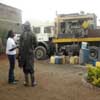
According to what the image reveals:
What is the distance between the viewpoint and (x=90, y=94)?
30.6 feet

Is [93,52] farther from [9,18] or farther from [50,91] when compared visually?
[9,18]

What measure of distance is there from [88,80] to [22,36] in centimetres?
253

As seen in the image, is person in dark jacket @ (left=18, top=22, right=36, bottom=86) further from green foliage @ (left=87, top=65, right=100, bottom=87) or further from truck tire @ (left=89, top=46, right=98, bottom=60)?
truck tire @ (left=89, top=46, right=98, bottom=60)

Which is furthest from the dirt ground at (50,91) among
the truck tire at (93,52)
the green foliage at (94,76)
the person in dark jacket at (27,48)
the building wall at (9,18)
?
the building wall at (9,18)

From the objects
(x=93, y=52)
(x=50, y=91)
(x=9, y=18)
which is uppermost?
(x=9, y=18)

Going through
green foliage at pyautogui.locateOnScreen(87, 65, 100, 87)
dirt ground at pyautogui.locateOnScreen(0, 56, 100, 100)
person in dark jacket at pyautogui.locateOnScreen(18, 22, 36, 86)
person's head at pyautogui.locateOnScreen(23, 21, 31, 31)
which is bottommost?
dirt ground at pyautogui.locateOnScreen(0, 56, 100, 100)

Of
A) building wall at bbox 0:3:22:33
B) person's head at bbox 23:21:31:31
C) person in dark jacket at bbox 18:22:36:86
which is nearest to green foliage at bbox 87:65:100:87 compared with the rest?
person in dark jacket at bbox 18:22:36:86

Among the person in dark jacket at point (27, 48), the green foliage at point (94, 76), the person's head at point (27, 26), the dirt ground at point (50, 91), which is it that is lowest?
the dirt ground at point (50, 91)

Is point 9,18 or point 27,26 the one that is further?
point 9,18

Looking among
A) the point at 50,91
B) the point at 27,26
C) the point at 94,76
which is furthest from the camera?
the point at 94,76

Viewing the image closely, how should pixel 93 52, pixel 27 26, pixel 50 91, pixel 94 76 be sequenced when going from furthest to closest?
pixel 93 52
pixel 94 76
pixel 27 26
pixel 50 91

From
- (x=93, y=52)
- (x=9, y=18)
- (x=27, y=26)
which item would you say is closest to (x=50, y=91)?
(x=27, y=26)

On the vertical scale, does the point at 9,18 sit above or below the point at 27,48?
above

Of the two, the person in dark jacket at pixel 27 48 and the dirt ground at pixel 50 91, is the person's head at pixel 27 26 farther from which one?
the dirt ground at pixel 50 91
